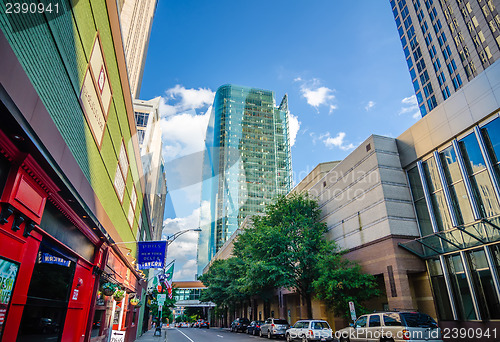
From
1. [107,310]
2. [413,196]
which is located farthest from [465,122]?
[107,310]

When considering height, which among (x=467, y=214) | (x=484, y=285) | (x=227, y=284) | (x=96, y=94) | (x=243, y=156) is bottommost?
(x=484, y=285)

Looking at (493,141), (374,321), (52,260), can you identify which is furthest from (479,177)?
(52,260)

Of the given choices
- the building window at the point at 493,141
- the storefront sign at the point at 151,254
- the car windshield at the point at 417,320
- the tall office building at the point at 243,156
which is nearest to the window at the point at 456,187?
the building window at the point at 493,141

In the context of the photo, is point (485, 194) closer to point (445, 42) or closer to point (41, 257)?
point (41, 257)

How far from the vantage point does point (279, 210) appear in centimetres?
2917

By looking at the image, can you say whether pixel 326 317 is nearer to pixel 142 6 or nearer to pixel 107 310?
pixel 107 310

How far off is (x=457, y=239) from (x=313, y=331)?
34.7 ft

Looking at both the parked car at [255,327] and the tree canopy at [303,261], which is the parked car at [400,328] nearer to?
the tree canopy at [303,261]

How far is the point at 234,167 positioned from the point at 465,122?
451 feet

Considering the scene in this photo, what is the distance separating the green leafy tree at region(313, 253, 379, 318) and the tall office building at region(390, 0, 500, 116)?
3608 centimetres

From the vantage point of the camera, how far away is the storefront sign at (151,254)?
16.6 m

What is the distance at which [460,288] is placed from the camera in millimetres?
18359

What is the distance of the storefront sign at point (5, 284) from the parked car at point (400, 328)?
13.3 meters

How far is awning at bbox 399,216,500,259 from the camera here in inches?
631
